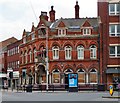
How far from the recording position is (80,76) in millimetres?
64375

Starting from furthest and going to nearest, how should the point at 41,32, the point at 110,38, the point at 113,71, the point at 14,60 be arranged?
the point at 14,60 → the point at 41,32 → the point at 110,38 → the point at 113,71

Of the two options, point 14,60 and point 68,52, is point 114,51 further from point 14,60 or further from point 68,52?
point 14,60

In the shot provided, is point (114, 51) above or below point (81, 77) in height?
above

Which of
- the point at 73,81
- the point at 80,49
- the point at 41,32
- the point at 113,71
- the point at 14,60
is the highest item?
the point at 41,32

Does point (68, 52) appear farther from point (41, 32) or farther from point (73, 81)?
point (73, 81)

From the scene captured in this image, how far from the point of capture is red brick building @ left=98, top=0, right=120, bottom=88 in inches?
2443

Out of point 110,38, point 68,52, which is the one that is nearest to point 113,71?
point 110,38

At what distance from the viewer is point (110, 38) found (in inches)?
2463

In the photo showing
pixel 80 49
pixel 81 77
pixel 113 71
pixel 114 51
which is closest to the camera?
pixel 113 71

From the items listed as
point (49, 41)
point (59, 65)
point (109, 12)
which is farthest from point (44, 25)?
point (109, 12)

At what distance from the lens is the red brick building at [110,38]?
62.1 metres

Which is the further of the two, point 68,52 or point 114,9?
point 68,52

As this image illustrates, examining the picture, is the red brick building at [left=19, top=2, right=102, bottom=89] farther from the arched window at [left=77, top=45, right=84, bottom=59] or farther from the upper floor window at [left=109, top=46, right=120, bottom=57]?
the upper floor window at [left=109, top=46, right=120, bottom=57]

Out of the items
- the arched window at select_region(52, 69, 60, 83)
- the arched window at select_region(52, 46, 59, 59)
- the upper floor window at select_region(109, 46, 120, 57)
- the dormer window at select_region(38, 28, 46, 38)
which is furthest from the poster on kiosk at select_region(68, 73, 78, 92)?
the dormer window at select_region(38, 28, 46, 38)
